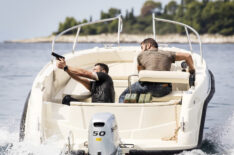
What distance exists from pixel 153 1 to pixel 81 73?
4794 inches

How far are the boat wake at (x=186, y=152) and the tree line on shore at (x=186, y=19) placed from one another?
83.8 m

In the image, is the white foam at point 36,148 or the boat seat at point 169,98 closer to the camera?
the white foam at point 36,148

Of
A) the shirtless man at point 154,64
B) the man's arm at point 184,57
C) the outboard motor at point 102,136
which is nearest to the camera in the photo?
the outboard motor at point 102,136

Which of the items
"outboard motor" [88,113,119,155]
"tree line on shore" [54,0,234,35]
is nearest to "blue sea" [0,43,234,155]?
"outboard motor" [88,113,119,155]

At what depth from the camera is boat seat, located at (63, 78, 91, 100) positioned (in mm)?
5449

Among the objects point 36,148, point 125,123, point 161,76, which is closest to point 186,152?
point 125,123

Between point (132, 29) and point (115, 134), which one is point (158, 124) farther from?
point (132, 29)

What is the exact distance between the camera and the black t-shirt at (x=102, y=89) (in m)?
4.58

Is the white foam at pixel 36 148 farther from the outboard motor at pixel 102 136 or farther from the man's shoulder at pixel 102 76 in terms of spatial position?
the man's shoulder at pixel 102 76

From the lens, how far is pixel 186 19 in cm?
9562

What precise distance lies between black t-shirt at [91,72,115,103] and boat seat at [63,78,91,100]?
0.79 metres

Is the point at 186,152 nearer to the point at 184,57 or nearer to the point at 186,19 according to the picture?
the point at 184,57

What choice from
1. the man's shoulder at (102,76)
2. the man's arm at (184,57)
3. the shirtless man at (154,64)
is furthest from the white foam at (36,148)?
the man's arm at (184,57)

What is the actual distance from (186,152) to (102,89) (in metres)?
1.02
